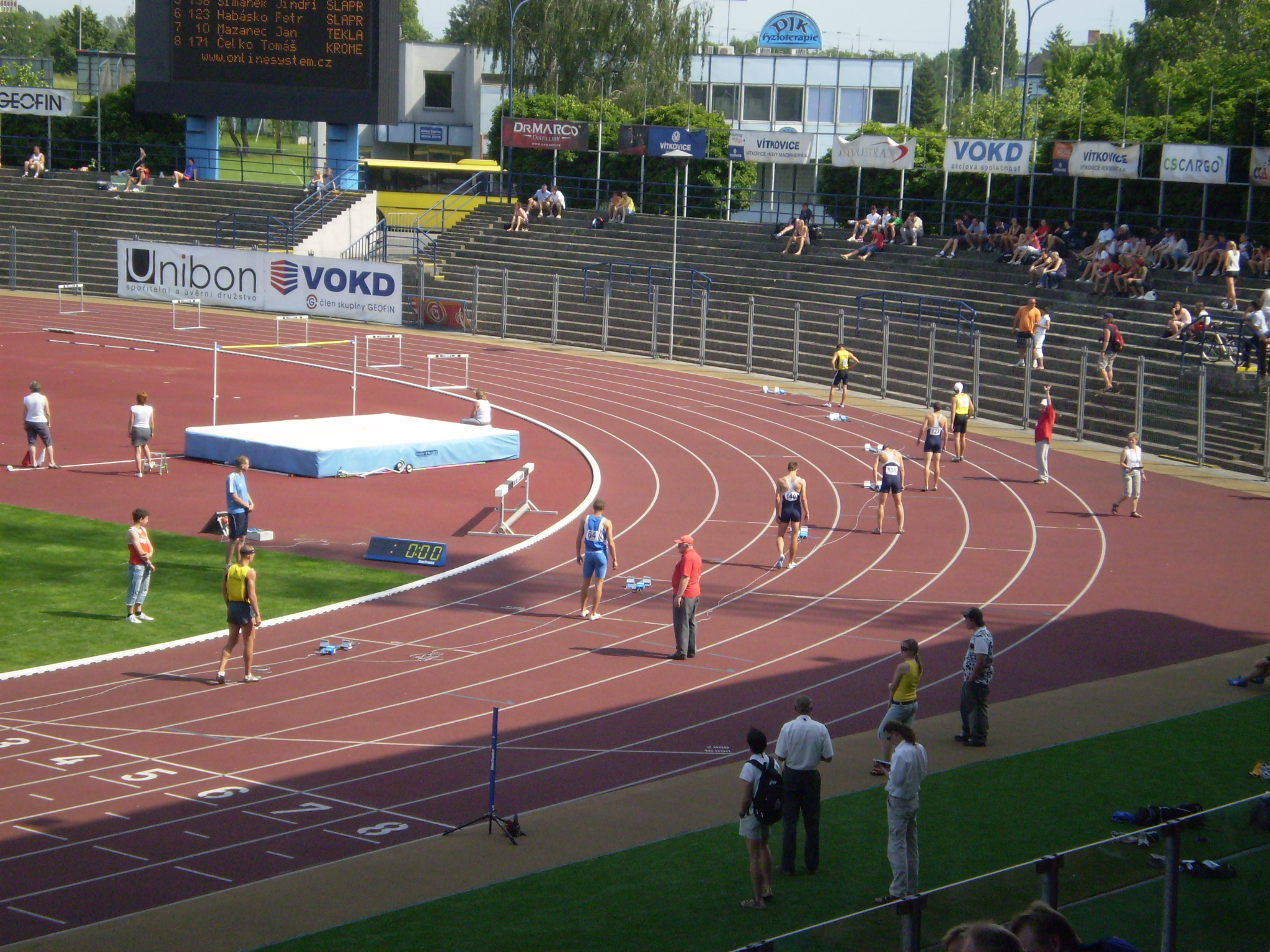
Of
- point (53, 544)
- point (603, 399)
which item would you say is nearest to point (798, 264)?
point (603, 399)

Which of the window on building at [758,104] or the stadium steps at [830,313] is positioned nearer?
the stadium steps at [830,313]

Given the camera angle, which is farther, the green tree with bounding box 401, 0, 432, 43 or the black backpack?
the green tree with bounding box 401, 0, 432, 43

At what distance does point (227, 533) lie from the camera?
2083 centimetres

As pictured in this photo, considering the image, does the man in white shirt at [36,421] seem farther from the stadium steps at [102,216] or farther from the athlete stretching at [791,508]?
the stadium steps at [102,216]

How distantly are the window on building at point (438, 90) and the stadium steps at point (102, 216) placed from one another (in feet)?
108

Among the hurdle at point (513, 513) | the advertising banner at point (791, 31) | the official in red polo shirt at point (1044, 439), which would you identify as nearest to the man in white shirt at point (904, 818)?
the hurdle at point (513, 513)

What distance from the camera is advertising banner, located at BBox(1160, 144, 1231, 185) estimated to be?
3694 cm

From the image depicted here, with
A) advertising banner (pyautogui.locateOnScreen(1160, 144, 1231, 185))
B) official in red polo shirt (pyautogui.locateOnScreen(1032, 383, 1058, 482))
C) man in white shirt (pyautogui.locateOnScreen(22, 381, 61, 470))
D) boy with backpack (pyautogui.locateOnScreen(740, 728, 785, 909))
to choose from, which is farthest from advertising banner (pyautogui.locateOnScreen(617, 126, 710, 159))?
boy with backpack (pyautogui.locateOnScreen(740, 728, 785, 909))

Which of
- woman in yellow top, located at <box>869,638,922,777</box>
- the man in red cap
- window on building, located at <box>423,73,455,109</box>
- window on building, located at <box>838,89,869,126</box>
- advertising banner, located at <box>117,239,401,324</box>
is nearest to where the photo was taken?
woman in yellow top, located at <box>869,638,922,777</box>

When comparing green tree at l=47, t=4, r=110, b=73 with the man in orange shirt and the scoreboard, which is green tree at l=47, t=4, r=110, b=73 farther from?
the man in orange shirt

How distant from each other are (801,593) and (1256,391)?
591 inches

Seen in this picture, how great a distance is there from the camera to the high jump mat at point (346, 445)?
26250mm

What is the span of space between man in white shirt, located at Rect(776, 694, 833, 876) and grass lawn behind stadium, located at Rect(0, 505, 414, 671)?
9.17 m

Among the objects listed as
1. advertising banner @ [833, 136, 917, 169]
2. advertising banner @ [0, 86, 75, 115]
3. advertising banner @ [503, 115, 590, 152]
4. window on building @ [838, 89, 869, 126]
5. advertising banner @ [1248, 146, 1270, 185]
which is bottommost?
advertising banner @ [1248, 146, 1270, 185]
